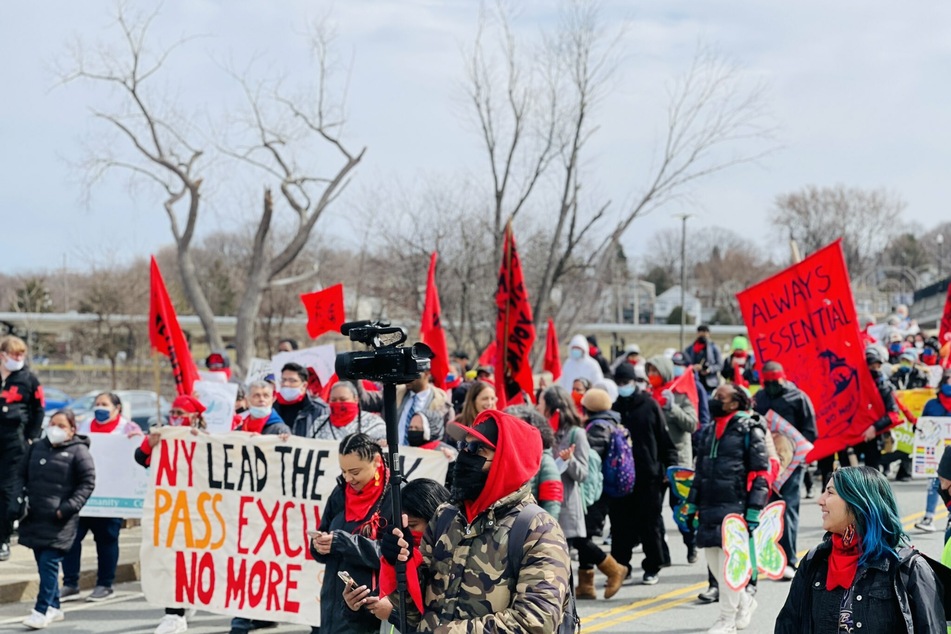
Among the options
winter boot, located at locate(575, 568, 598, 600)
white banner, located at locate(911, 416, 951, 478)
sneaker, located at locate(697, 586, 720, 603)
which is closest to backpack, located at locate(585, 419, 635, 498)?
winter boot, located at locate(575, 568, 598, 600)

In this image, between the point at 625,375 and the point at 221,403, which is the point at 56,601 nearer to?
the point at 221,403

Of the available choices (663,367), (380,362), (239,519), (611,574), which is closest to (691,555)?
(611,574)

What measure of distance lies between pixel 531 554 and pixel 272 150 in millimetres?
24632

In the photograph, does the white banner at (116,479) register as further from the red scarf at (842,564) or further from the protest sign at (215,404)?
the red scarf at (842,564)

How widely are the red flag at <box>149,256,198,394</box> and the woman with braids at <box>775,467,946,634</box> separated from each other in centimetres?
820

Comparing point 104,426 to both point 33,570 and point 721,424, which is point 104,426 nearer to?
point 33,570

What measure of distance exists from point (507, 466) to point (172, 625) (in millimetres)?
5438

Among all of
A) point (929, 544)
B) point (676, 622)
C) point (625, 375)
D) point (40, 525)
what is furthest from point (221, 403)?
point (929, 544)

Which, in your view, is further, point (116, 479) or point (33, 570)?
point (33, 570)

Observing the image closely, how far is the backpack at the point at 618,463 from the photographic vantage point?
9.51 metres

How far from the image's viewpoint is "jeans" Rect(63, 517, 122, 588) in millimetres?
9562

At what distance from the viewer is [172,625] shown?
27.3 feet

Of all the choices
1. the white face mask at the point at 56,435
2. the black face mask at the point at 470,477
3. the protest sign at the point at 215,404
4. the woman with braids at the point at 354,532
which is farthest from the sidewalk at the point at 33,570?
the black face mask at the point at 470,477

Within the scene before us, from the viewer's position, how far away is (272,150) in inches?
1073
